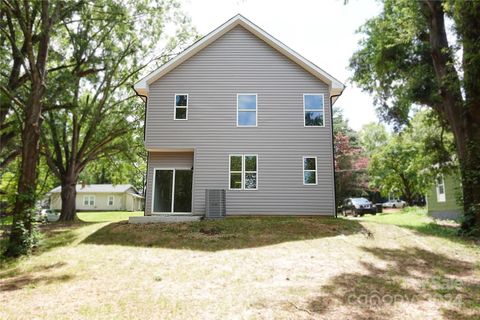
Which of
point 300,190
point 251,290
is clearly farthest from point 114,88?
point 251,290

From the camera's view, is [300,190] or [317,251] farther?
[300,190]

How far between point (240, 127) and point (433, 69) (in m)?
9.00

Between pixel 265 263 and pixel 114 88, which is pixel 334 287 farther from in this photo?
pixel 114 88

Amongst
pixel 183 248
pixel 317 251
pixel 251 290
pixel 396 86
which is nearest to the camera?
pixel 251 290

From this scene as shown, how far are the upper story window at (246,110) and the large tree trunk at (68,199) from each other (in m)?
11.8

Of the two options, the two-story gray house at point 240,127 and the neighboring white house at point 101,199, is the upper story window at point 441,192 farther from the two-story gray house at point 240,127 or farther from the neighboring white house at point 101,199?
the neighboring white house at point 101,199

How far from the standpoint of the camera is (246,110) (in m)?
15.7

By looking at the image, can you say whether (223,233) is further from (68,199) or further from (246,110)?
(68,199)

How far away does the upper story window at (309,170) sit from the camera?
1505 cm

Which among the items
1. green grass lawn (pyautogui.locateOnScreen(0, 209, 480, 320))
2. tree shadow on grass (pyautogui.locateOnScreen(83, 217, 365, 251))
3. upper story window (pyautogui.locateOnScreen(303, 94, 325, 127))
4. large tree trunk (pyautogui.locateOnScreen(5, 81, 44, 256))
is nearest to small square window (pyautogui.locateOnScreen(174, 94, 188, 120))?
tree shadow on grass (pyautogui.locateOnScreen(83, 217, 365, 251))

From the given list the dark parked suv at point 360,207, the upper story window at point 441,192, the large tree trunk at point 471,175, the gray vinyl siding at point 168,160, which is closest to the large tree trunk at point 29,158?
the gray vinyl siding at point 168,160

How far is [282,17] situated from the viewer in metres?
7.46

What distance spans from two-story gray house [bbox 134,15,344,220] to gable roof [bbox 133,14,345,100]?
0.05 meters

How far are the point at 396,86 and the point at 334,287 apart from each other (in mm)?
13868
